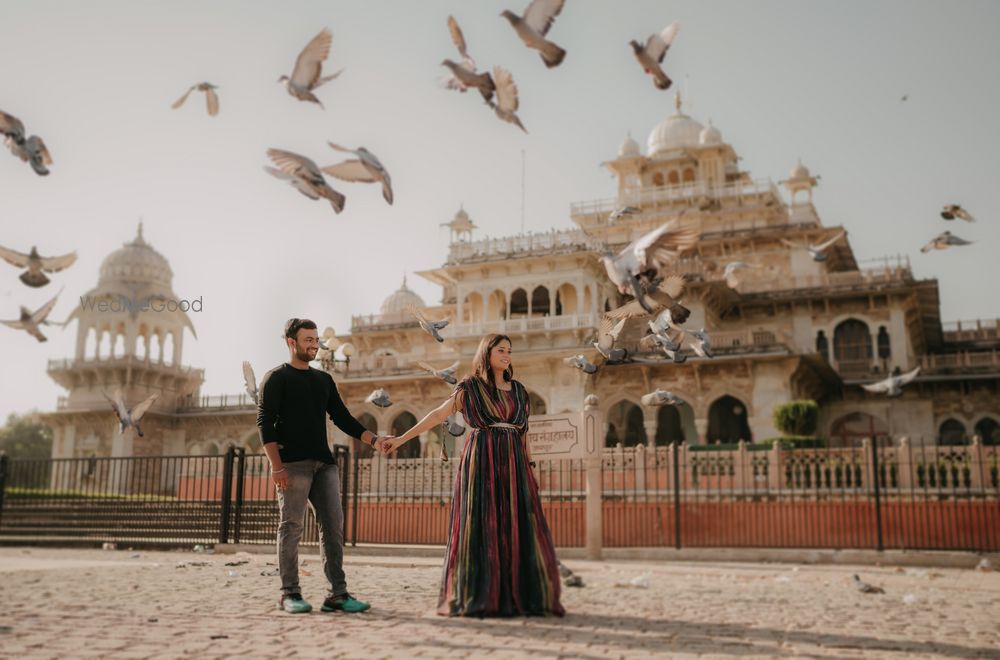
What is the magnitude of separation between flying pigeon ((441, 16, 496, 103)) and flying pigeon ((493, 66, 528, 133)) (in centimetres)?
9

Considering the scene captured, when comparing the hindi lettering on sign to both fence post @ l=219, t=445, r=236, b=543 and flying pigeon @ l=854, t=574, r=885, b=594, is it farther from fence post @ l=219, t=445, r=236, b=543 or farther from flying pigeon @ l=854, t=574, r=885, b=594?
fence post @ l=219, t=445, r=236, b=543

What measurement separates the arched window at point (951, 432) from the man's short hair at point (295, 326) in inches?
1211

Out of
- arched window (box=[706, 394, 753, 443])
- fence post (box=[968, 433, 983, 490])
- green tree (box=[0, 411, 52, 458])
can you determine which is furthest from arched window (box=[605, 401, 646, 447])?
green tree (box=[0, 411, 52, 458])

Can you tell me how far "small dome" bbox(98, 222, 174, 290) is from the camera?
40938 mm

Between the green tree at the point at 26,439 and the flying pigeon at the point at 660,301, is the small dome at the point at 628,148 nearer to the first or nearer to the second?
the flying pigeon at the point at 660,301

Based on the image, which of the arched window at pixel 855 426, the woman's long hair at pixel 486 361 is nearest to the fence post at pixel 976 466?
the woman's long hair at pixel 486 361

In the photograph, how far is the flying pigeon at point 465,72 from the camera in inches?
262

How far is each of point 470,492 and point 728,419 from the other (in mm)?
27917

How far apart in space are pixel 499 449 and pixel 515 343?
24.6m

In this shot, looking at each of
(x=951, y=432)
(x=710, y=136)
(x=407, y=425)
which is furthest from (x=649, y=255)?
(x=710, y=136)

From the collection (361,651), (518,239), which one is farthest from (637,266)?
(518,239)

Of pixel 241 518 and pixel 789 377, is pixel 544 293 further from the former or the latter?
pixel 241 518

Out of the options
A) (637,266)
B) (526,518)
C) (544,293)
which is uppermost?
(544,293)

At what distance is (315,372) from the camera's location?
5805mm
